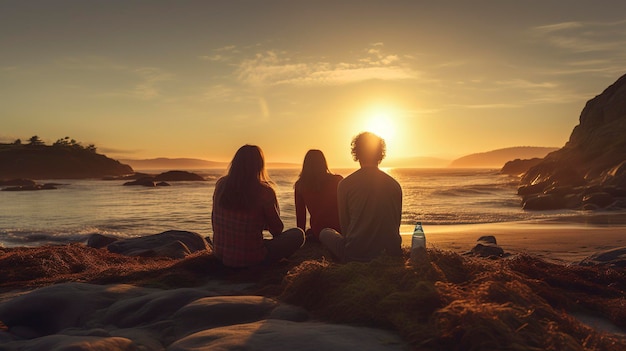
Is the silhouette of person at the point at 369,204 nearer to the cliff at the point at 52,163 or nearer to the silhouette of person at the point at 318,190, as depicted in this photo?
the silhouette of person at the point at 318,190

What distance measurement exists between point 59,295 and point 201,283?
219 centimetres

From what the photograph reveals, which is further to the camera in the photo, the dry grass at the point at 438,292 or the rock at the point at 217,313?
the rock at the point at 217,313

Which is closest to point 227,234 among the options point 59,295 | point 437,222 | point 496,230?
point 59,295

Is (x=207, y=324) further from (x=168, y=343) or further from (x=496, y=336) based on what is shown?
(x=496, y=336)

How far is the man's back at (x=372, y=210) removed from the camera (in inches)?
247

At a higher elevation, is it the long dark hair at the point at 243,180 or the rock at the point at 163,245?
the long dark hair at the point at 243,180

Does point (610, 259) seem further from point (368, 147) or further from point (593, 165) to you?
point (593, 165)

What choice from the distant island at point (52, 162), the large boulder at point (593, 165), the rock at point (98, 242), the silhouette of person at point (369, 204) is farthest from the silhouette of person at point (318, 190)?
the distant island at point (52, 162)

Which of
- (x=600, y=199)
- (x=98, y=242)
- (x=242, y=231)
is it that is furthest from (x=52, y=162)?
(x=242, y=231)

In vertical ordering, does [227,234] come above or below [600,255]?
above

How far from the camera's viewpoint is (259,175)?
7289mm

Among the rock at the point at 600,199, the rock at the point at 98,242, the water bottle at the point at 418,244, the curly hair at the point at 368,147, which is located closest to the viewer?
the water bottle at the point at 418,244

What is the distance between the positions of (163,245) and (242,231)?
5.59 m

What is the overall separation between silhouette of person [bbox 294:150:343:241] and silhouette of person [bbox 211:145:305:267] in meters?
1.23
